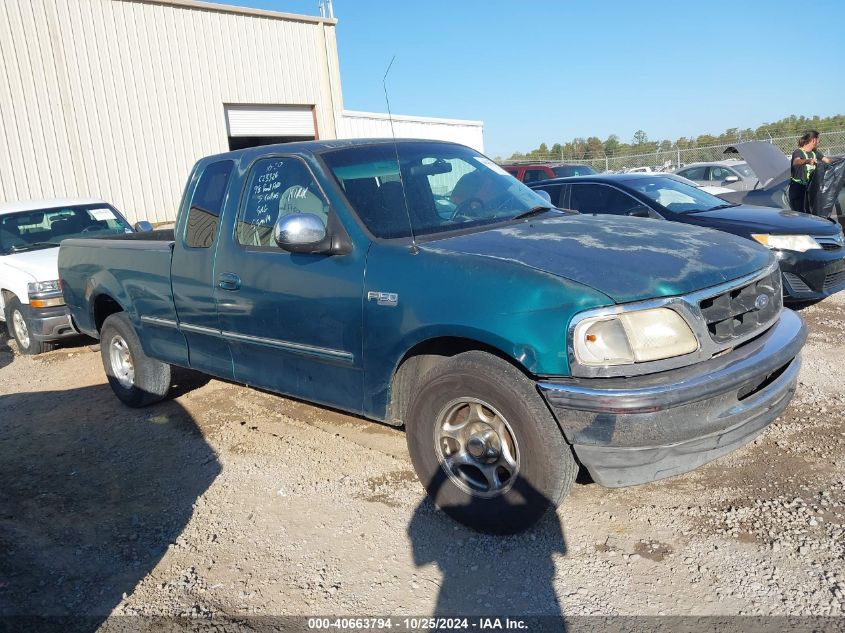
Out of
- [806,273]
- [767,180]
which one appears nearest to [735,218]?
[806,273]

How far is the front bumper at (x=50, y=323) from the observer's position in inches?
289

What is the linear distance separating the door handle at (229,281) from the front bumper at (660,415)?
86.0 inches

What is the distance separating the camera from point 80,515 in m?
3.86

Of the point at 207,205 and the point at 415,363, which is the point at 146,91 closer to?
the point at 207,205

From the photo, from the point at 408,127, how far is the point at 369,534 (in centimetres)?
2079

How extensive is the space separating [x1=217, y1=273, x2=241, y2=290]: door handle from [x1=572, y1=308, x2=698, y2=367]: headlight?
230cm

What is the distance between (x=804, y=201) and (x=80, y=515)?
910 cm

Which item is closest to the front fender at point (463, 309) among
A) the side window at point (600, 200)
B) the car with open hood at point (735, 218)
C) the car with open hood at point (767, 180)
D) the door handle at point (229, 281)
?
the door handle at point (229, 281)

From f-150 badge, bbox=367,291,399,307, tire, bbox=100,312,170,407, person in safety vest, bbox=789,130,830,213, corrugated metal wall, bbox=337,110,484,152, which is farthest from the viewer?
corrugated metal wall, bbox=337,110,484,152

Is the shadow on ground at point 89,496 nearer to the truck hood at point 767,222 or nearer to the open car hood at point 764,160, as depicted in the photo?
the truck hood at point 767,222

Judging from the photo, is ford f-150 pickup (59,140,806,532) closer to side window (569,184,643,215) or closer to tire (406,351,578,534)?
tire (406,351,578,534)

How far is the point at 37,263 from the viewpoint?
7574 millimetres

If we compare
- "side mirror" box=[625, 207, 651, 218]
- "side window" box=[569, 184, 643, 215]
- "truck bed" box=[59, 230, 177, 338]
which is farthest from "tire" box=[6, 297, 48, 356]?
"side mirror" box=[625, 207, 651, 218]

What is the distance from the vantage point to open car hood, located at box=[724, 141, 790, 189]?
33.0 ft
